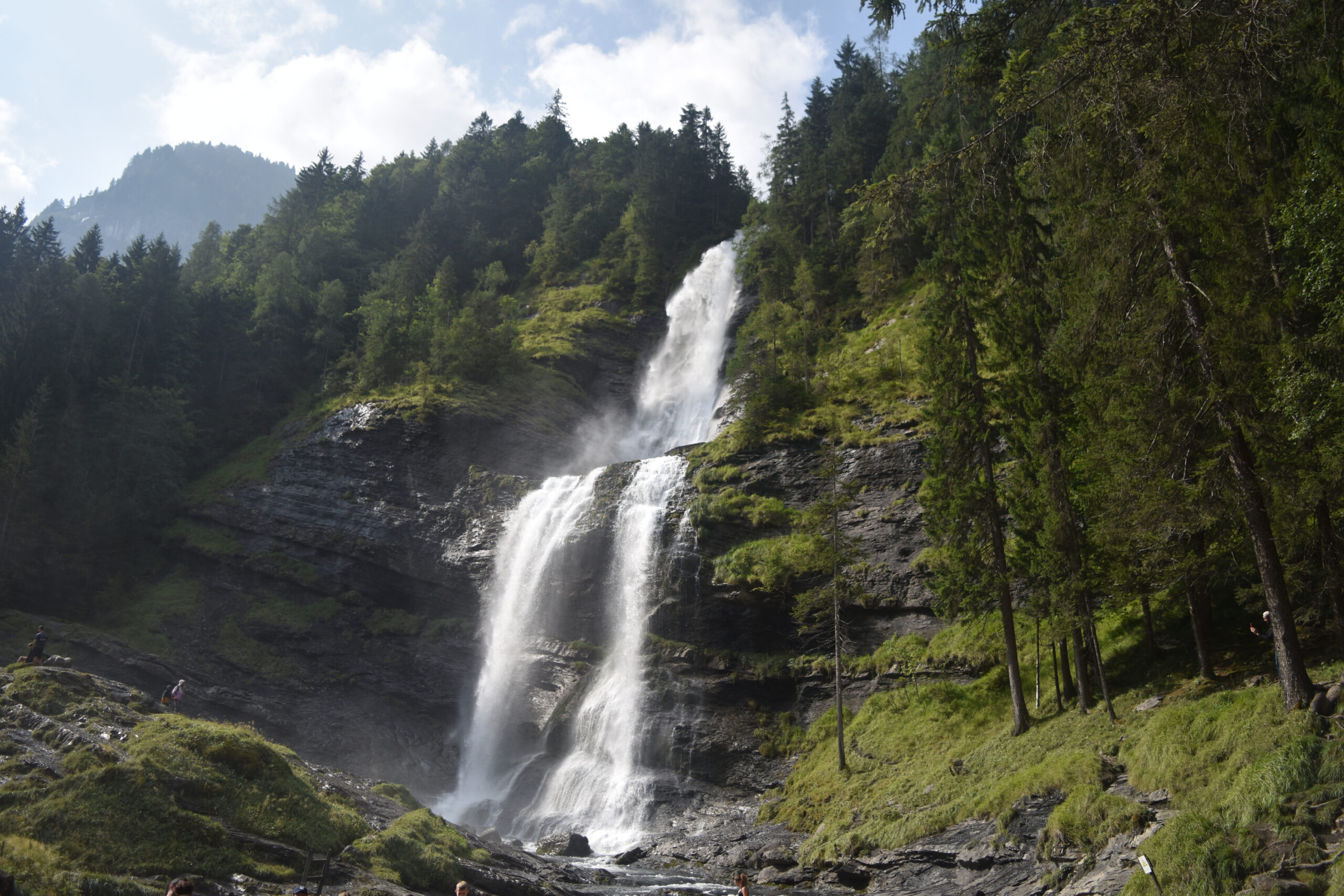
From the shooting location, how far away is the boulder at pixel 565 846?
80.5 ft

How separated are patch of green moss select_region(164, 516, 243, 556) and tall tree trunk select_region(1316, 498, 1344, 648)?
1724 inches

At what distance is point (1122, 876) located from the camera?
11.4 metres

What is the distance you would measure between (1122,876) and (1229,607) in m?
10.6

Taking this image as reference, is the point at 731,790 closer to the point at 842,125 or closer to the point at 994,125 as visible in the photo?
the point at 994,125

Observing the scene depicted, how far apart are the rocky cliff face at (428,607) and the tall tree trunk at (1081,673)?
30.0 ft

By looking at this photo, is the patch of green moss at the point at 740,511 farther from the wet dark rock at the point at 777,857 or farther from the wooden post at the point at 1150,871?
the wooden post at the point at 1150,871

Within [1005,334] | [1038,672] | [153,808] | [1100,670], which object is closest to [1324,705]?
[1100,670]

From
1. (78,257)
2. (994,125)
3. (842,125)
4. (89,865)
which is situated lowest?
(89,865)

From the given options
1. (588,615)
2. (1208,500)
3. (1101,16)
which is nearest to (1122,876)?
(1208,500)

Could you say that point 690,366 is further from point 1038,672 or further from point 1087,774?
point 1087,774

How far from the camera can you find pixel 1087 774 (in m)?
14.7

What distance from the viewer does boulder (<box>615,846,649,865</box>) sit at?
78.5 feet

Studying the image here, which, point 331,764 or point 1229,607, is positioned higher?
point 1229,607

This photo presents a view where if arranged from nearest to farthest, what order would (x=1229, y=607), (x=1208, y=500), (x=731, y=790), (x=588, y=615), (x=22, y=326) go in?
(x=1208, y=500)
(x=1229, y=607)
(x=731, y=790)
(x=588, y=615)
(x=22, y=326)
